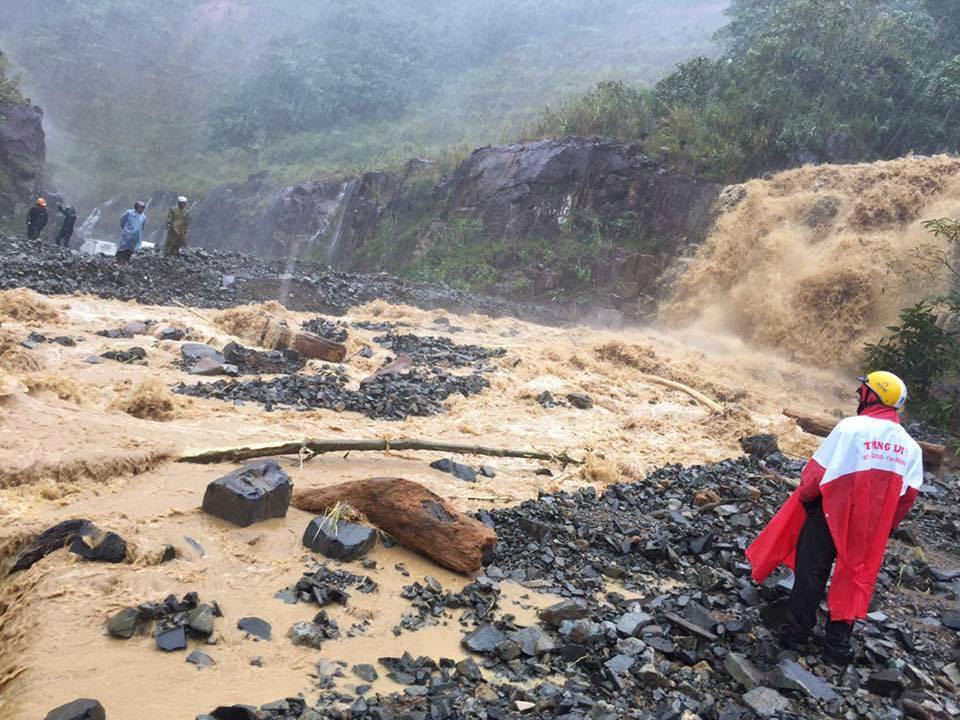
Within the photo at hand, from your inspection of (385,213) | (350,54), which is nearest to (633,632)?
(385,213)

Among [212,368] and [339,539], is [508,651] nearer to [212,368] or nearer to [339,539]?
[339,539]

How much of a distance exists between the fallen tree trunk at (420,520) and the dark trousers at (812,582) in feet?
5.71

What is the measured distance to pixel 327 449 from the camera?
220 inches

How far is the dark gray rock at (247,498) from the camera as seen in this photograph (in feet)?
14.1

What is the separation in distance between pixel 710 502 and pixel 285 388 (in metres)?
4.64

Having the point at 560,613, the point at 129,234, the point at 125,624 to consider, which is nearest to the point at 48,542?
the point at 125,624

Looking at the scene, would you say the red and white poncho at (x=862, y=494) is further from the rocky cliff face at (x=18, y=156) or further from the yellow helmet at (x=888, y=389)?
the rocky cliff face at (x=18, y=156)

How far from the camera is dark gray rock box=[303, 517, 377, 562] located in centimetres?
413

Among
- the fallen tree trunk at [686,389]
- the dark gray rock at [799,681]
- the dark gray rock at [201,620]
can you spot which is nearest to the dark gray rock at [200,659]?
the dark gray rock at [201,620]

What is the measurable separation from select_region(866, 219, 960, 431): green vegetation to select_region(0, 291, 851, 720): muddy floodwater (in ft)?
3.94

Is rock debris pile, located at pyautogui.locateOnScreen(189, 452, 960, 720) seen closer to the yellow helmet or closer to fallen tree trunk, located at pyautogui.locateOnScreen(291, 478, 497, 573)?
fallen tree trunk, located at pyautogui.locateOnScreen(291, 478, 497, 573)

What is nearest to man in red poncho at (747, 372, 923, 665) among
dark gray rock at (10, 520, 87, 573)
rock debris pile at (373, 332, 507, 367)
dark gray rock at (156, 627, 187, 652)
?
dark gray rock at (156, 627, 187, 652)

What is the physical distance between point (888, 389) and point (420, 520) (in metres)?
2.72

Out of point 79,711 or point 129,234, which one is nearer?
point 79,711
